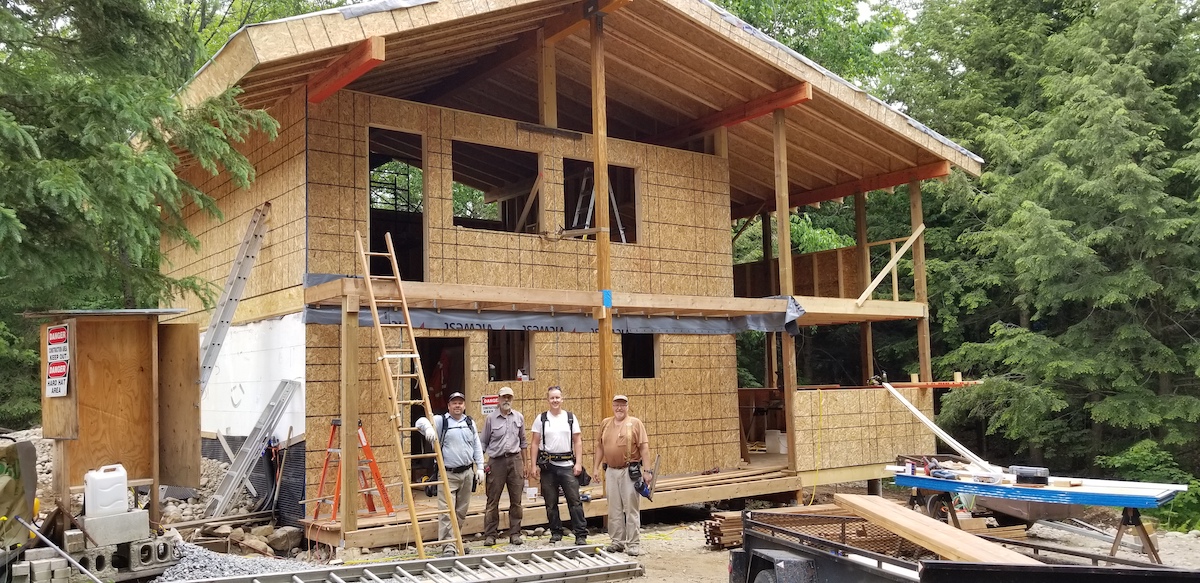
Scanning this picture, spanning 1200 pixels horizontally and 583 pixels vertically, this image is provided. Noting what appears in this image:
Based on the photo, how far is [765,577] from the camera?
662 cm

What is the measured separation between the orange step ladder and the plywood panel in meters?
2.11

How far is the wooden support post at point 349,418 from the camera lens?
10180mm

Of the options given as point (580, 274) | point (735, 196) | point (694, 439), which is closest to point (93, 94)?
point (580, 274)

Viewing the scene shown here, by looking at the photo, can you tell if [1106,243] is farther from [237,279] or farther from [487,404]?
[237,279]

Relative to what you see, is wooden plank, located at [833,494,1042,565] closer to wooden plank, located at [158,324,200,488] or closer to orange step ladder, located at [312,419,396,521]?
orange step ladder, located at [312,419,396,521]

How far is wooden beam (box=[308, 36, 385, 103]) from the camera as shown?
1030 centimetres

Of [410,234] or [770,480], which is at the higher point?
[410,234]

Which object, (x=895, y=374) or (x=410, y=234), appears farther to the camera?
(x=895, y=374)

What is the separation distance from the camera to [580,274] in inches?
547

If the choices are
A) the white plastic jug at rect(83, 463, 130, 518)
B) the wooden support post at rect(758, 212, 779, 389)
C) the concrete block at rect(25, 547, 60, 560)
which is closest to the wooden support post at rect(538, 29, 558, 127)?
the wooden support post at rect(758, 212, 779, 389)

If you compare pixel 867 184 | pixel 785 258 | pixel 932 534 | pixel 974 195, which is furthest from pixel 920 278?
pixel 932 534

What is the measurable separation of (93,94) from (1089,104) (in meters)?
16.1

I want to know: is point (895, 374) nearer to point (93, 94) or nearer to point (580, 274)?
point (580, 274)

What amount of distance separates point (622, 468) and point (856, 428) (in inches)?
246
